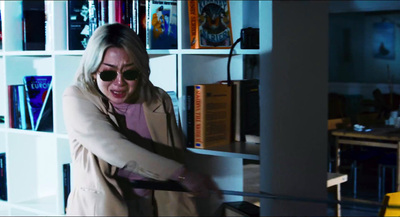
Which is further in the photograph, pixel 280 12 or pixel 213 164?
pixel 213 164

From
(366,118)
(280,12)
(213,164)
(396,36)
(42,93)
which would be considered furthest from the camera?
(396,36)

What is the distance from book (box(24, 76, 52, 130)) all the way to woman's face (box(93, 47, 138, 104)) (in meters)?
0.82

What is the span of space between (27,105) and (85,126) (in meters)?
0.90

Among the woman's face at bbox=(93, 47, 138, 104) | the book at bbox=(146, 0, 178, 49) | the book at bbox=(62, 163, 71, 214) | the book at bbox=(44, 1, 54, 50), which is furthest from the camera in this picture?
the book at bbox=(62, 163, 71, 214)

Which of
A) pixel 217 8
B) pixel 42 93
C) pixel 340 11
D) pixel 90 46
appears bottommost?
pixel 42 93

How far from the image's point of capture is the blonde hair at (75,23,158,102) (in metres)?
2.06

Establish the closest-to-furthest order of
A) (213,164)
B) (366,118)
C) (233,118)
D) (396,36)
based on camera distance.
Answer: (233,118) < (213,164) < (366,118) < (396,36)

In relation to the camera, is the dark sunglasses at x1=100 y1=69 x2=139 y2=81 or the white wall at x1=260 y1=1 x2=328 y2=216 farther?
the dark sunglasses at x1=100 y1=69 x2=139 y2=81

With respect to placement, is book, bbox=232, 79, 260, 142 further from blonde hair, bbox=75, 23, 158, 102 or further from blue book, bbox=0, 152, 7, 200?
blue book, bbox=0, 152, 7, 200

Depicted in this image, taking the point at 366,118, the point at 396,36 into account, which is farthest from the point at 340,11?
the point at 366,118

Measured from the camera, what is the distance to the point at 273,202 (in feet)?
6.36

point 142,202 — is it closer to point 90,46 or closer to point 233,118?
point 233,118

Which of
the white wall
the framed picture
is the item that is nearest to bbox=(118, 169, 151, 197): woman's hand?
the white wall

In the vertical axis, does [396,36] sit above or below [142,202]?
above
